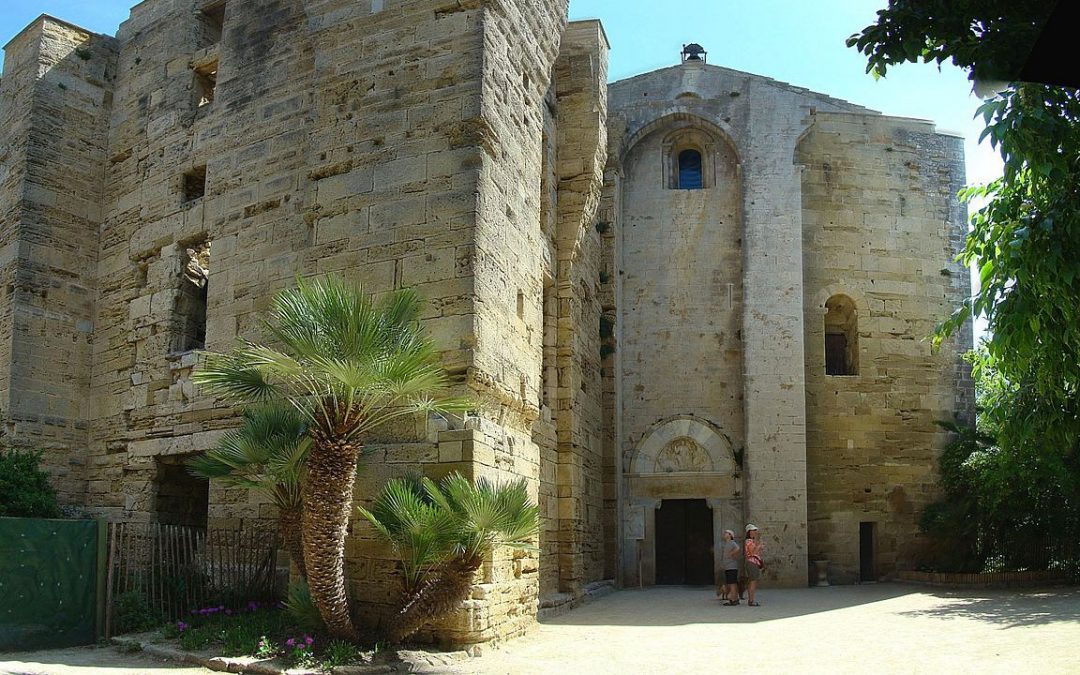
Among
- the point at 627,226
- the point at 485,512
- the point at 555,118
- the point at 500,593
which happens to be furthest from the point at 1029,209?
the point at 627,226

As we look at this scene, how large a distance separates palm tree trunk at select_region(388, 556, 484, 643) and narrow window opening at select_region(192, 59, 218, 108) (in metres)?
7.92

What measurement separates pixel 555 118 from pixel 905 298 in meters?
7.17

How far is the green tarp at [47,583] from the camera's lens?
7797 mm

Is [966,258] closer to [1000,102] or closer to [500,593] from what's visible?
[1000,102]

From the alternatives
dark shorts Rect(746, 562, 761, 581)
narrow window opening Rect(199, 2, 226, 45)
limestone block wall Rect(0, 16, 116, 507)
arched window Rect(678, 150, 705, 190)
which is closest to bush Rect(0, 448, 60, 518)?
limestone block wall Rect(0, 16, 116, 507)

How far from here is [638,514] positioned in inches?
627

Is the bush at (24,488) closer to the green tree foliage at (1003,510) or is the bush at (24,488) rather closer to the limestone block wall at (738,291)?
the limestone block wall at (738,291)

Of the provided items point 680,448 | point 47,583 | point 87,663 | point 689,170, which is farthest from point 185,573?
point 689,170

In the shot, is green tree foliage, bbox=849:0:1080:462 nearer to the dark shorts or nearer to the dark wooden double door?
the dark shorts

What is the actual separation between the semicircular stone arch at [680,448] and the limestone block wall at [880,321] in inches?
63.3

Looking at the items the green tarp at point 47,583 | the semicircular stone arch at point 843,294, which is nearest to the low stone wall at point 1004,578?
the semicircular stone arch at point 843,294

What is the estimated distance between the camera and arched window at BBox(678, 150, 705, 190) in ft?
56.9

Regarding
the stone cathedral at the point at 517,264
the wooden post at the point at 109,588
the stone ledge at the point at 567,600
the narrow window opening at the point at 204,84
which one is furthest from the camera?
the narrow window opening at the point at 204,84

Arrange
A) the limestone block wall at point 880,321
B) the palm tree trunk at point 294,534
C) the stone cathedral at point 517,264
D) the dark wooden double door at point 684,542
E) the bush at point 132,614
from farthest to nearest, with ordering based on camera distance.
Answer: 1. the dark wooden double door at point 684,542
2. the limestone block wall at point 880,321
3. the stone cathedral at point 517,264
4. the bush at point 132,614
5. the palm tree trunk at point 294,534
